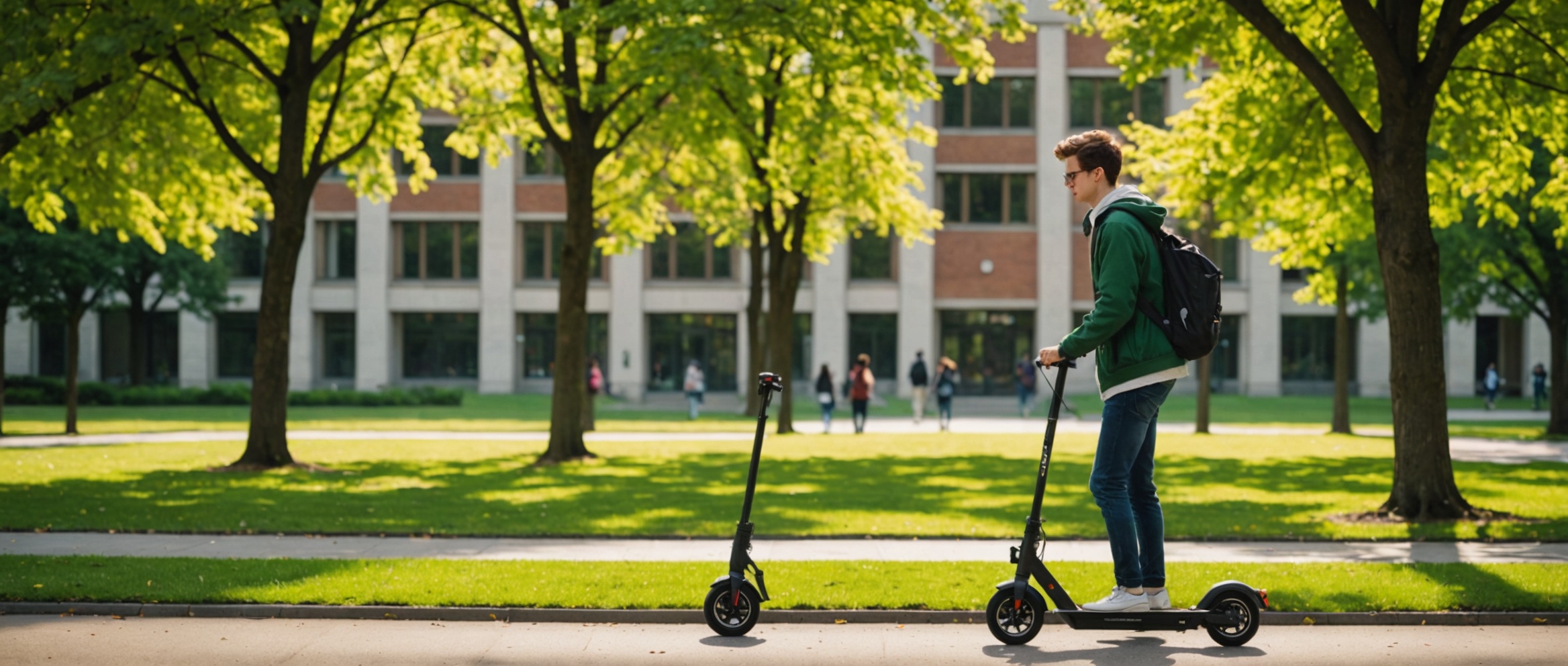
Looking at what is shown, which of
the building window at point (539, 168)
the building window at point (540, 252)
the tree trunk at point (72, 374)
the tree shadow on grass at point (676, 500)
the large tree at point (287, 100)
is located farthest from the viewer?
the building window at point (540, 252)

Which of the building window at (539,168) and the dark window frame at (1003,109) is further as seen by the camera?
the building window at (539,168)

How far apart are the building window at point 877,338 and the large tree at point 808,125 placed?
19590 millimetres

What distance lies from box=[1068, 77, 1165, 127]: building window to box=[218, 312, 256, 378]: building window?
3275cm

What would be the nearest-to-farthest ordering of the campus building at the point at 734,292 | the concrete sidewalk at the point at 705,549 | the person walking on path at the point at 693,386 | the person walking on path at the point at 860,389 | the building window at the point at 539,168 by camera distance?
the concrete sidewalk at the point at 705,549, the person walking on path at the point at 860,389, the person walking on path at the point at 693,386, the campus building at the point at 734,292, the building window at the point at 539,168

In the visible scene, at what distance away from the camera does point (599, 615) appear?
7.42m

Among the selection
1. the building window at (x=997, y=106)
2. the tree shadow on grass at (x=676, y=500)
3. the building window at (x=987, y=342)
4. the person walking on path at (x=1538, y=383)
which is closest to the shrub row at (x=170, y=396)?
the building window at (x=987, y=342)

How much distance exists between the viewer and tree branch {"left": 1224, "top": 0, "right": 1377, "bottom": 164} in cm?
1253

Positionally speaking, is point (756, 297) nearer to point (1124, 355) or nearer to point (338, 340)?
point (1124, 355)

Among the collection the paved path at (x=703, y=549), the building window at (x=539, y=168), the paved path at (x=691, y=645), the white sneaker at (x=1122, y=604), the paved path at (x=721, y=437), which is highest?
the building window at (x=539, y=168)

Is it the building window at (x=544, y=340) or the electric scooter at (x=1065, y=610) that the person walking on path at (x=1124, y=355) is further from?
the building window at (x=544, y=340)

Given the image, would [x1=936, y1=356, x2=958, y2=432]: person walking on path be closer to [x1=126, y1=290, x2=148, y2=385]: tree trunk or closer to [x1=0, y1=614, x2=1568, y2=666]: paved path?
[x1=0, y1=614, x2=1568, y2=666]: paved path

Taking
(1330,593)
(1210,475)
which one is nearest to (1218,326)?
(1330,593)

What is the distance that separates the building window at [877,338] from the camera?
169 feet

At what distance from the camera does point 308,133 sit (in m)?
21.1
